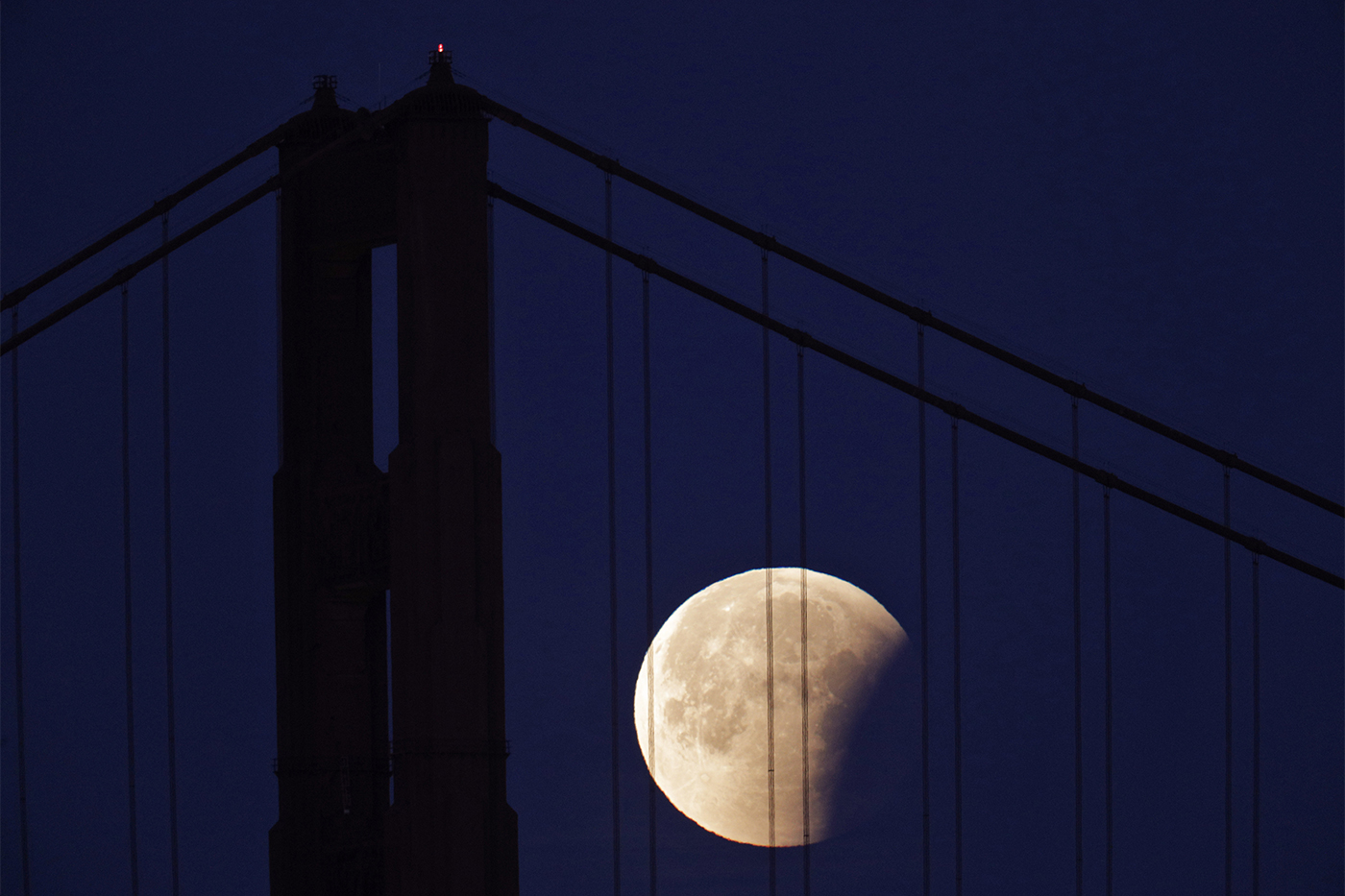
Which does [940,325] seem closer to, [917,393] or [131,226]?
[917,393]

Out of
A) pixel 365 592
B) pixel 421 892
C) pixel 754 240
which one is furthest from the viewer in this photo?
pixel 754 240

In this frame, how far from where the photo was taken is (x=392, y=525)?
84.1ft

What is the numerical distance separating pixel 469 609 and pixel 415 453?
85.5 inches

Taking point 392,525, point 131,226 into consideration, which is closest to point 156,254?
point 131,226

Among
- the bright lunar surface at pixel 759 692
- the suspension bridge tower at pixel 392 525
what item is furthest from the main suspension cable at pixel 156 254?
the bright lunar surface at pixel 759 692

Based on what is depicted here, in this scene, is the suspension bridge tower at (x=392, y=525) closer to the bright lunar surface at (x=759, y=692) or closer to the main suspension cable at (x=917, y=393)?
the main suspension cable at (x=917, y=393)

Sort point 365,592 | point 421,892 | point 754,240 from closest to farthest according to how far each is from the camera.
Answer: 1. point 421,892
2. point 365,592
3. point 754,240

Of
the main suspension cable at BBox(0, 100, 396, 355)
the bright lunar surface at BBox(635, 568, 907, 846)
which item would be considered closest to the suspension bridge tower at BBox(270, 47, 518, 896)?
the main suspension cable at BBox(0, 100, 396, 355)

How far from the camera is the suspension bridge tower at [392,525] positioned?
25000mm

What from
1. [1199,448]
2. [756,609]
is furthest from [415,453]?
[756,609]

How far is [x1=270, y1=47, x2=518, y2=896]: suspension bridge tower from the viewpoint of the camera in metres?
25.0

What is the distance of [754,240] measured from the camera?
102 feet

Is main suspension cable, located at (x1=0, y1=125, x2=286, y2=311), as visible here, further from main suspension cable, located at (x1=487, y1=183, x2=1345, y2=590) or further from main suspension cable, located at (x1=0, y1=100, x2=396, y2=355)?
main suspension cable, located at (x1=487, y1=183, x2=1345, y2=590)

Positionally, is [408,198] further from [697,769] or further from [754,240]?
[697,769]
